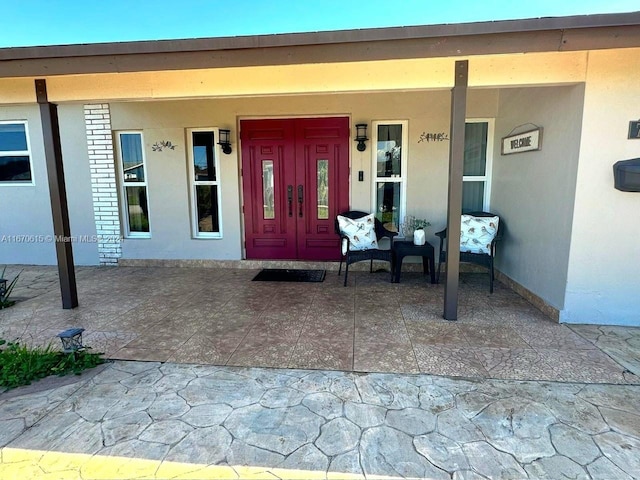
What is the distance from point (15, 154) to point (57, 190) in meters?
3.07

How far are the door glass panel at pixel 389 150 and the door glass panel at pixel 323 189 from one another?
0.77 meters

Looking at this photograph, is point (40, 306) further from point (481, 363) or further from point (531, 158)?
point (531, 158)

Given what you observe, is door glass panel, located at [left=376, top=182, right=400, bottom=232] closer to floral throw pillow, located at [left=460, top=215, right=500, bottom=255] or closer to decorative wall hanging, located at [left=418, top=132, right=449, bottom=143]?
decorative wall hanging, located at [left=418, top=132, right=449, bottom=143]

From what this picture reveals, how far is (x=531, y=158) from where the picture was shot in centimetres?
379

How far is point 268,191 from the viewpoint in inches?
209

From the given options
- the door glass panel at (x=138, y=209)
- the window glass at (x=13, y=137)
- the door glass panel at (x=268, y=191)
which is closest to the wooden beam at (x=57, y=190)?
the door glass panel at (x=138, y=209)

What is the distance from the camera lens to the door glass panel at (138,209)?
555cm

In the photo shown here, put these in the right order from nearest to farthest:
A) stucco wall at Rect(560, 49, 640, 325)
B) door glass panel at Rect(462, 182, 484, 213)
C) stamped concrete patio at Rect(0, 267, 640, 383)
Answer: stamped concrete patio at Rect(0, 267, 640, 383)
stucco wall at Rect(560, 49, 640, 325)
door glass panel at Rect(462, 182, 484, 213)

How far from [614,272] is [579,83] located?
66.4 inches

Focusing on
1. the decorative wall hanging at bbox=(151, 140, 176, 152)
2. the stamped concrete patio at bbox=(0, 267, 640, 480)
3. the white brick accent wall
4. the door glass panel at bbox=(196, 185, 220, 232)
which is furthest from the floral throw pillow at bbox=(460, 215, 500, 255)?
the white brick accent wall

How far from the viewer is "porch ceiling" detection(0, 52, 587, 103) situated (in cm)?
289

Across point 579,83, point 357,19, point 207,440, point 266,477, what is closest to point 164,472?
point 207,440

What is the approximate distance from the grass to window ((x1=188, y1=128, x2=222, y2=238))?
2.98 metres

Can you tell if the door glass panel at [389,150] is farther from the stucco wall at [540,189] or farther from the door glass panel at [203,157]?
the door glass panel at [203,157]
